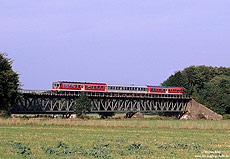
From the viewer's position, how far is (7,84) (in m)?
76.6

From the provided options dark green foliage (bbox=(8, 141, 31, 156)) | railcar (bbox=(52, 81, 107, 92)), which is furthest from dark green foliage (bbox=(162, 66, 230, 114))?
dark green foliage (bbox=(8, 141, 31, 156))

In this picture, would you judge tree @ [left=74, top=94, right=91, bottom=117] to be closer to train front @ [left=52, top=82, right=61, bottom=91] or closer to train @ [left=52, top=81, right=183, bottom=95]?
train @ [left=52, top=81, right=183, bottom=95]

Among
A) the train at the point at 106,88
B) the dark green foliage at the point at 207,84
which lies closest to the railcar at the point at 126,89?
the train at the point at 106,88

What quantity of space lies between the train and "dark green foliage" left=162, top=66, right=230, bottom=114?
12654 millimetres

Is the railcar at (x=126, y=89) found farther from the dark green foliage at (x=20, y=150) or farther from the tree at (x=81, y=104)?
the dark green foliage at (x=20, y=150)

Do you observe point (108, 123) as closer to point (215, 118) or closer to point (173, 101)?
point (215, 118)

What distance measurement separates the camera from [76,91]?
336 feet

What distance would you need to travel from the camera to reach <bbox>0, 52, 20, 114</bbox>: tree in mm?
76500

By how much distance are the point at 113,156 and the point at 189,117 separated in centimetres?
10667

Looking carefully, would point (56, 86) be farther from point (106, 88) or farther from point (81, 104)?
point (106, 88)

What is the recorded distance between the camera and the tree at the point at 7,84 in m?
76.5

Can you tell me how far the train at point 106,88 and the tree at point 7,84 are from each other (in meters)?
19.5

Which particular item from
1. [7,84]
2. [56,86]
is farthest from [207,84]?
[7,84]

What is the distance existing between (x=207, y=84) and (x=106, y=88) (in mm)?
70757
